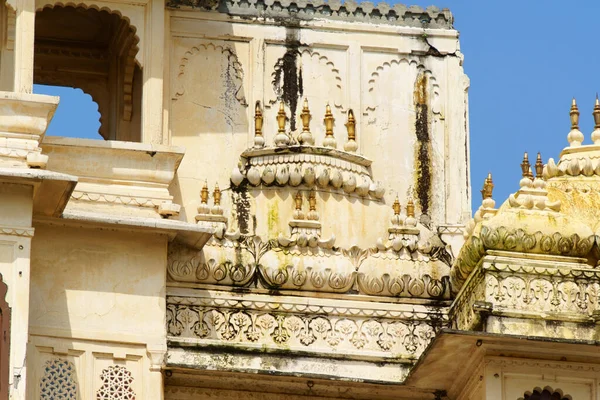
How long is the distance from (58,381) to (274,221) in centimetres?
268

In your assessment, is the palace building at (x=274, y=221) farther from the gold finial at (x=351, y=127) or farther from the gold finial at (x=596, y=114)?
the gold finial at (x=596, y=114)

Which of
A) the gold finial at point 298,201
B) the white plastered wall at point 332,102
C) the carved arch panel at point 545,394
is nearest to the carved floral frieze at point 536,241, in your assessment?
the carved arch panel at point 545,394

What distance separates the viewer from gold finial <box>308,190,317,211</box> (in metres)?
19.5

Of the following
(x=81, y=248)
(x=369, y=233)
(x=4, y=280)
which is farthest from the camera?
(x=369, y=233)

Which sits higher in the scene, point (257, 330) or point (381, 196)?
point (381, 196)

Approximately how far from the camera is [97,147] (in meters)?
18.8

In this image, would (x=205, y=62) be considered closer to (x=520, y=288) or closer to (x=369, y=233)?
(x=369, y=233)

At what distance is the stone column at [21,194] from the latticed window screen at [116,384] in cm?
118

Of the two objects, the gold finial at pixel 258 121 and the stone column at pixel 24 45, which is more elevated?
the stone column at pixel 24 45

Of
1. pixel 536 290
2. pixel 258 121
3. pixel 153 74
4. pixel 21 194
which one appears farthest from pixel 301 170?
pixel 21 194

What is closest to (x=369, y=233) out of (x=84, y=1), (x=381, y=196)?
(x=381, y=196)

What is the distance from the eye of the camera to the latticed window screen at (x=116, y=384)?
1812 cm

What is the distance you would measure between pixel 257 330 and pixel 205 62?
2.77 meters

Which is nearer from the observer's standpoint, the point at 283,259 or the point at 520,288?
the point at 520,288
